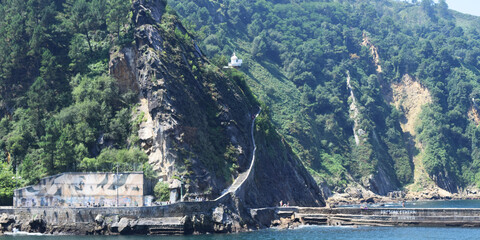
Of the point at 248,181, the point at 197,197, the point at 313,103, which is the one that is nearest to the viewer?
the point at 197,197

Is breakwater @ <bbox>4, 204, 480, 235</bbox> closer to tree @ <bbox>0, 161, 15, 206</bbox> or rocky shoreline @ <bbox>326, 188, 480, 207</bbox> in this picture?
tree @ <bbox>0, 161, 15, 206</bbox>

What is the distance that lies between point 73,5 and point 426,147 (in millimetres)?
104922

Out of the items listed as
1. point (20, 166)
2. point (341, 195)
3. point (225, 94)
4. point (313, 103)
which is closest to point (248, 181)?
point (225, 94)

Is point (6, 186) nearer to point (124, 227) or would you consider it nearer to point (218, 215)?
point (124, 227)

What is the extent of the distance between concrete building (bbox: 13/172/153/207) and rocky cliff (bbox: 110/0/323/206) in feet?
16.8

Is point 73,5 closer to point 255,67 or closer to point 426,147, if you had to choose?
point 255,67

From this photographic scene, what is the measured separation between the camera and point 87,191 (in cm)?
8469

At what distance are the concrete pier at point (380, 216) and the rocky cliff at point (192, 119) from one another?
5.05 metres

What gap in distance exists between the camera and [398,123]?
18938cm

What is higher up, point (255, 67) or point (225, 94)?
point (255, 67)

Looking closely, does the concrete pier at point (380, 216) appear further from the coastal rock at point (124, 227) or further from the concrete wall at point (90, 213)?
the coastal rock at point (124, 227)

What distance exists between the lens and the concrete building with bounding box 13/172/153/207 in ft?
276

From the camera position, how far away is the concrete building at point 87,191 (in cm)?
8412

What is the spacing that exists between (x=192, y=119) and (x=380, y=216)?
29234 mm
